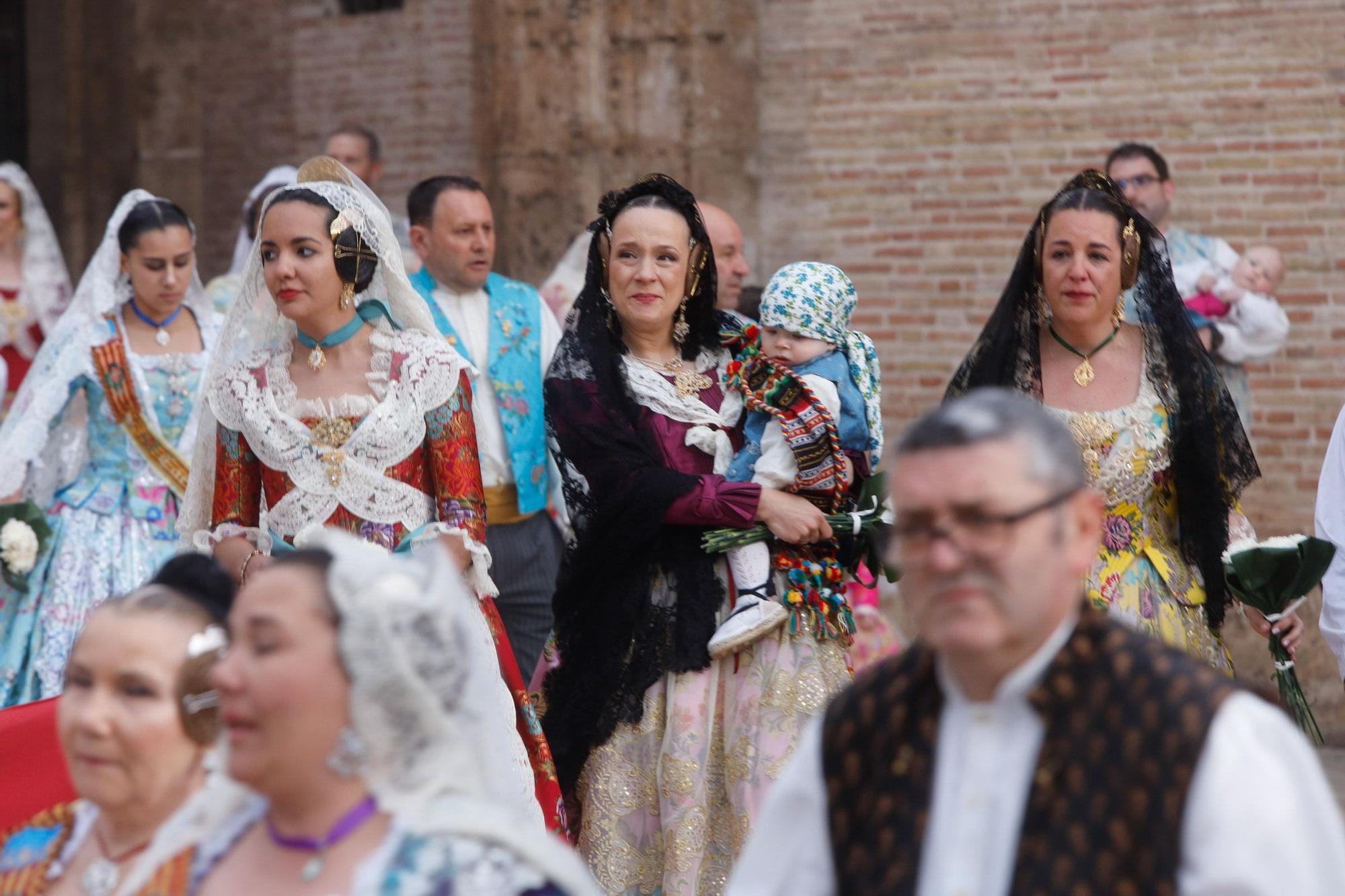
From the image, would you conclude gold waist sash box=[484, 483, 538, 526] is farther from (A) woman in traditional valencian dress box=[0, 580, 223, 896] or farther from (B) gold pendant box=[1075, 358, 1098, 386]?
(A) woman in traditional valencian dress box=[0, 580, 223, 896]

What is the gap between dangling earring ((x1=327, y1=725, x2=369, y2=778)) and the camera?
7.83ft

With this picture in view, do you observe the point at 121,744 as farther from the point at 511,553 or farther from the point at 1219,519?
the point at 511,553

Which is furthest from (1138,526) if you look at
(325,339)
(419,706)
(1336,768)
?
(1336,768)

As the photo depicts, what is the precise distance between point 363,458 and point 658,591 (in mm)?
824

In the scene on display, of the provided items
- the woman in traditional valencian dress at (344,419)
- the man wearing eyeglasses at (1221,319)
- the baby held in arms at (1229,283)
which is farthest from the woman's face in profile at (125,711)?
the baby held in arms at (1229,283)

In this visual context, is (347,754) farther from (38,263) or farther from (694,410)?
(38,263)

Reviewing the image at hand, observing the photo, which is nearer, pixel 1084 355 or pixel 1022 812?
pixel 1022 812

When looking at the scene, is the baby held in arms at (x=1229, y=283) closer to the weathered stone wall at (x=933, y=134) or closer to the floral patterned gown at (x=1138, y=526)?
the weathered stone wall at (x=933, y=134)

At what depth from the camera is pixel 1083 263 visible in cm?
450

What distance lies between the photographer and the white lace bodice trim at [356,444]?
14.6 feet

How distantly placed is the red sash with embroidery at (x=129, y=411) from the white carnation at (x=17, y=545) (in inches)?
19.6

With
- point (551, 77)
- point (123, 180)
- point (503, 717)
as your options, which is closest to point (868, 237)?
point (551, 77)

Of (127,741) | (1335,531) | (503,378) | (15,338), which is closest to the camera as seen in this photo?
(127,741)

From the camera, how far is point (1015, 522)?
2.26m
